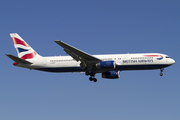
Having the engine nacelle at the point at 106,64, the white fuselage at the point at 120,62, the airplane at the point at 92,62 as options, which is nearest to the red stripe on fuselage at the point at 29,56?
the airplane at the point at 92,62

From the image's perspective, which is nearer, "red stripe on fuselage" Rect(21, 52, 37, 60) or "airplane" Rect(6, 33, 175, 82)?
"airplane" Rect(6, 33, 175, 82)

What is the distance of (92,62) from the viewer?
45062 millimetres

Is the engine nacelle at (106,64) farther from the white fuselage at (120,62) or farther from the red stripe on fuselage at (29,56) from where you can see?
the red stripe on fuselage at (29,56)

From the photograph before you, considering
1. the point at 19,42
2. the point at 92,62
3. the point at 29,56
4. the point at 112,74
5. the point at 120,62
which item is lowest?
the point at 112,74

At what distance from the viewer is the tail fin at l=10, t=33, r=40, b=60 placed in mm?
50125

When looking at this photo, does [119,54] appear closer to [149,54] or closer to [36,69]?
[149,54]

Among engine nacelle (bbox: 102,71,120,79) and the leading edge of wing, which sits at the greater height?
the leading edge of wing

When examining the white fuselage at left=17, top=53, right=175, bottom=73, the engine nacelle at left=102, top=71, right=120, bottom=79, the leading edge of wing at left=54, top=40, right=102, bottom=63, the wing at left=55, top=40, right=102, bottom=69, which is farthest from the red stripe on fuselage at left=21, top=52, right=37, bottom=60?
the engine nacelle at left=102, top=71, right=120, bottom=79

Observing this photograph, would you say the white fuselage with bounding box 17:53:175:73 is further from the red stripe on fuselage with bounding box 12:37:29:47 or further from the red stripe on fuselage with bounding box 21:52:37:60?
the red stripe on fuselage with bounding box 12:37:29:47

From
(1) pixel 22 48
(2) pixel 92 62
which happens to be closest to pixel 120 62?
(2) pixel 92 62

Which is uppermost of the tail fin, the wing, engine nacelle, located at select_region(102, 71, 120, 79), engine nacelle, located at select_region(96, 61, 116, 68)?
the tail fin

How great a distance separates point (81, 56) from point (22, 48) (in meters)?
13.1

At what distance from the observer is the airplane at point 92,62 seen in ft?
146

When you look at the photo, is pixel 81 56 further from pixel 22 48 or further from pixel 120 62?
pixel 22 48
